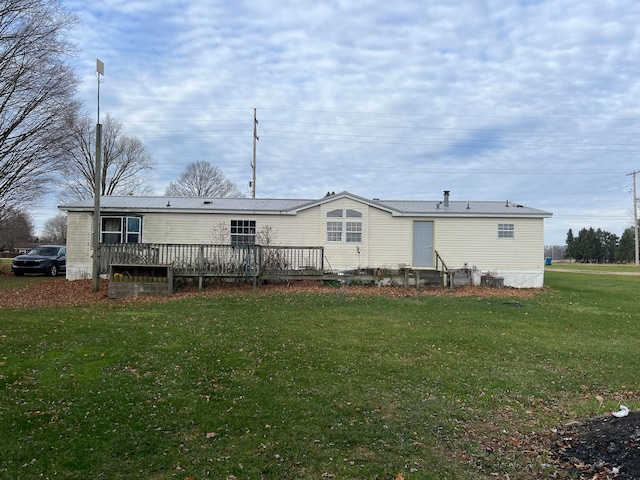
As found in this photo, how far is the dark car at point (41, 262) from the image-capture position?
20422 mm

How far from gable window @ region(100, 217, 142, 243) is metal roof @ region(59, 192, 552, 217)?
455 mm

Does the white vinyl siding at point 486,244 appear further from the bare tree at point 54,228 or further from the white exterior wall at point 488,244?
the bare tree at point 54,228

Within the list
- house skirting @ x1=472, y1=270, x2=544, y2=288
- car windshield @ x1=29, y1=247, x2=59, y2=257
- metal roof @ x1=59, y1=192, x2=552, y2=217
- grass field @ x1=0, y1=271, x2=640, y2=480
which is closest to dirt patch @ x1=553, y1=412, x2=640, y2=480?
grass field @ x1=0, y1=271, x2=640, y2=480

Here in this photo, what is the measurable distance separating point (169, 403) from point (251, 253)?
1036cm

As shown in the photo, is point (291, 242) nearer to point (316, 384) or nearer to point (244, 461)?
point (316, 384)

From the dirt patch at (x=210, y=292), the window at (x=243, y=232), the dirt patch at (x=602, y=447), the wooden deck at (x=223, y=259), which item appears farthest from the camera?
the window at (x=243, y=232)

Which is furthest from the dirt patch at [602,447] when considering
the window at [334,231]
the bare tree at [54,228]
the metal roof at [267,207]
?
the bare tree at [54,228]

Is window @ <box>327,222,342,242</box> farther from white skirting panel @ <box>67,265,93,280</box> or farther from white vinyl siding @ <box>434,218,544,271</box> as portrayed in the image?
white skirting panel @ <box>67,265,93,280</box>

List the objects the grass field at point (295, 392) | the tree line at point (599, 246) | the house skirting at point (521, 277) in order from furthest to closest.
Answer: the tree line at point (599, 246)
the house skirting at point (521, 277)
the grass field at point (295, 392)

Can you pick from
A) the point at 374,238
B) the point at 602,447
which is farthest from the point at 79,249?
the point at 602,447

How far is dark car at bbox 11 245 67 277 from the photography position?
2042 cm

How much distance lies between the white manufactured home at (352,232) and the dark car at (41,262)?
16.7ft

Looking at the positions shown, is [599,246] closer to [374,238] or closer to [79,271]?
[374,238]

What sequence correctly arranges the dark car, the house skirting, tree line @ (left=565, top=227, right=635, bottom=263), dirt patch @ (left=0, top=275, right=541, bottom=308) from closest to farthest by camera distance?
1. dirt patch @ (left=0, top=275, right=541, bottom=308)
2. the house skirting
3. the dark car
4. tree line @ (left=565, top=227, right=635, bottom=263)
